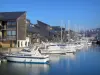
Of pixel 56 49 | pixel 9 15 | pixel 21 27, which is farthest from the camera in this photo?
pixel 56 49

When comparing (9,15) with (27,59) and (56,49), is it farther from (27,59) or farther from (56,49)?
(27,59)

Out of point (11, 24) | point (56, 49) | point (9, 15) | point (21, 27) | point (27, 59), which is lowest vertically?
point (27, 59)

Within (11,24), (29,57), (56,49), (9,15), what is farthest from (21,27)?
(29,57)

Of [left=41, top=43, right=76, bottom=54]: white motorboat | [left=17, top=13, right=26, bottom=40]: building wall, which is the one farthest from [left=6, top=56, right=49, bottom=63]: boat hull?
[left=41, top=43, right=76, bottom=54]: white motorboat

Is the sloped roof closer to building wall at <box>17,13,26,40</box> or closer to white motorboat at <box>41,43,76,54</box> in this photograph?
building wall at <box>17,13,26,40</box>

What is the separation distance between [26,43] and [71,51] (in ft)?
37.9

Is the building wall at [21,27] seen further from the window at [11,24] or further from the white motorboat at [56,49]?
the white motorboat at [56,49]

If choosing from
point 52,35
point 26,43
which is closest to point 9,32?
point 26,43

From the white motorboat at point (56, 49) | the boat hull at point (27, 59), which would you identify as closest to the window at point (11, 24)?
the white motorboat at point (56, 49)

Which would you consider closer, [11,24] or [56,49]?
[11,24]

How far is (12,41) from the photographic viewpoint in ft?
151

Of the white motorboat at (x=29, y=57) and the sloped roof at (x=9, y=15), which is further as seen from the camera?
the sloped roof at (x=9, y=15)

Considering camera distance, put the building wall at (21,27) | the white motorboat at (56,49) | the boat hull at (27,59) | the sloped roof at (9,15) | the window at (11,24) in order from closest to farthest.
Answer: the boat hull at (27,59) → the window at (11,24) → the building wall at (21,27) → the sloped roof at (9,15) → the white motorboat at (56,49)

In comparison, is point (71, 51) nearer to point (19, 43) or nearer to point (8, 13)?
point (19, 43)
